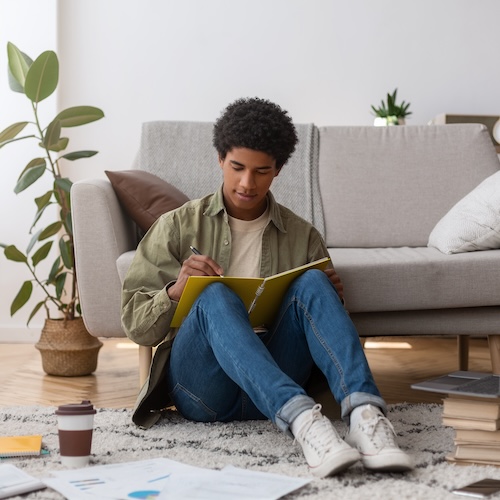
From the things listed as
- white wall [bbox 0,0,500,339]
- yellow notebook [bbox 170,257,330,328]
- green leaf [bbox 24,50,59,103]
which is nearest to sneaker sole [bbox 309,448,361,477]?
yellow notebook [bbox 170,257,330,328]

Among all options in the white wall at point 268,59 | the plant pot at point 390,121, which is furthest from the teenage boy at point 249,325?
the white wall at point 268,59

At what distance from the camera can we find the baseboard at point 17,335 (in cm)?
416

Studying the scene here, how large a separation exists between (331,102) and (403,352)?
1.42 m

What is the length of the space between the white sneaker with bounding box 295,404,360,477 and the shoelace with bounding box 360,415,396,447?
68 mm

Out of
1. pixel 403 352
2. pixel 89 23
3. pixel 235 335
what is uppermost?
pixel 89 23

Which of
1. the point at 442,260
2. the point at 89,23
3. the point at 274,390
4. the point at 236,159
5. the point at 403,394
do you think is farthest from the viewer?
the point at 89,23

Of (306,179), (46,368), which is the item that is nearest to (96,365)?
(46,368)

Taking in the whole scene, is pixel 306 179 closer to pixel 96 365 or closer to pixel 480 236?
pixel 480 236

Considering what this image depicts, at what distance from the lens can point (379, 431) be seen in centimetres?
162

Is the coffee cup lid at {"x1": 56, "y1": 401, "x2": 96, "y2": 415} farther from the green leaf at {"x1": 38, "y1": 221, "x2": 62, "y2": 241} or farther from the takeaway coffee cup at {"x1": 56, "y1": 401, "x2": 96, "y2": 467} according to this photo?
the green leaf at {"x1": 38, "y1": 221, "x2": 62, "y2": 241}

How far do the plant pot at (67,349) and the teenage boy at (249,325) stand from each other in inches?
44.4

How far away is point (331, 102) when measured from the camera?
4.44 m

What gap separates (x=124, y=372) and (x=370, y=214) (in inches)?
44.4

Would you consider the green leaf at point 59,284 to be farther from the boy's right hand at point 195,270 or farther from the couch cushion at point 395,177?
the boy's right hand at point 195,270
